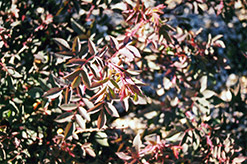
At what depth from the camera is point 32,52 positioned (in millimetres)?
1715

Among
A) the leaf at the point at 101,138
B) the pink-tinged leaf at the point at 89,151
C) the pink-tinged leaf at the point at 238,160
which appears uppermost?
the leaf at the point at 101,138

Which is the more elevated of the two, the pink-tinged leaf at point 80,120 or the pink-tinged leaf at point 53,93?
the pink-tinged leaf at point 53,93

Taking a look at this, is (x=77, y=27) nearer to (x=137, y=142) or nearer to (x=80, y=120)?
(x=80, y=120)

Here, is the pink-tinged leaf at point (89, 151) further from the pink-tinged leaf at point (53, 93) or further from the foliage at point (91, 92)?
the pink-tinged leaf at point (53, 93)

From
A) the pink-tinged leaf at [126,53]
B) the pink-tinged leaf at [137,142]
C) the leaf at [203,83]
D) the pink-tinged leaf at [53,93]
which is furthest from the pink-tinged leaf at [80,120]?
the leaf at [203,83]

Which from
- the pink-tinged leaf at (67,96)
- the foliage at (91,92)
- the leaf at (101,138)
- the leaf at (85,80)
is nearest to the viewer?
the leaf at (85,80)

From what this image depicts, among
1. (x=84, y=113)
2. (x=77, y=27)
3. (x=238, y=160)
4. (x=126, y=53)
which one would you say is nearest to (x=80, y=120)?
(x=84, y=113)

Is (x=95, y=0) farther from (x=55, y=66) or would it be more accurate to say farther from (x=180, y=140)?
(x=180, y=140)

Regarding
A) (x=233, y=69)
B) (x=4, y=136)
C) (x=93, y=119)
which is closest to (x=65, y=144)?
(x=93, y=119)

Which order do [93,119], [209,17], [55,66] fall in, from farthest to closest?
[209,17] < [55,66] < [93,119]

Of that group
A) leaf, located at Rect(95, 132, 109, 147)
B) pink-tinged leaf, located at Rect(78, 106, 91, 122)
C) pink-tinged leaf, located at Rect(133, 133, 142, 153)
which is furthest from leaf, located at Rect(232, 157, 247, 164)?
pink-tinged leaf, located at Rect(78, 106, 91, 122)

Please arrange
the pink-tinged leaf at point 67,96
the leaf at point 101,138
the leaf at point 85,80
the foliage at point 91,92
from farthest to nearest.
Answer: the leaf at point 101,138, the foliage at point 91,92, the pink-tinged leaf at point 67,96, the leaf at point 85,80

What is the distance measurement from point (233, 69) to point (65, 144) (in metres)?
1.52

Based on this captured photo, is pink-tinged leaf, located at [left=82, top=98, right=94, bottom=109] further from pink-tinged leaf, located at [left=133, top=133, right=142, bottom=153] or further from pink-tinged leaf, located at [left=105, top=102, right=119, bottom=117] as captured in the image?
pink-tinged leaf, located at [left=133, top=133, right=142, bottom=153]
